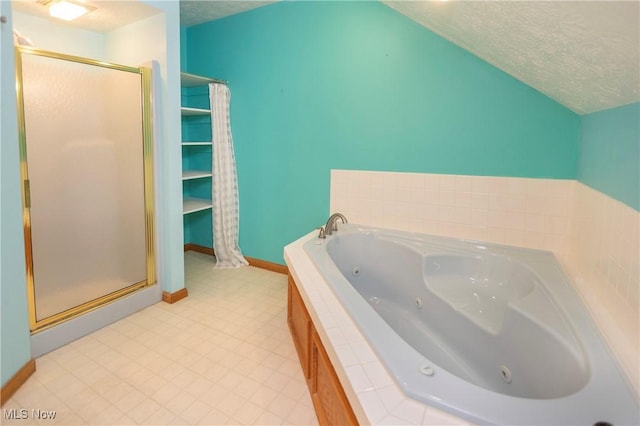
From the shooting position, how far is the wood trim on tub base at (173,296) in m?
2.88

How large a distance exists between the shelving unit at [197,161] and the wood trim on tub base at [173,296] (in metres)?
1.09

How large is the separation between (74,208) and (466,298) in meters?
2.61

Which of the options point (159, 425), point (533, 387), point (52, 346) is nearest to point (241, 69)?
point (52, 346)

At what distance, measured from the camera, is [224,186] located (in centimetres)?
361

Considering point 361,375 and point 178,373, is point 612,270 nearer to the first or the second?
point 361,375

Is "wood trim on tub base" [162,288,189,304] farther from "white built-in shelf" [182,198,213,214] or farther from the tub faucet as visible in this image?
the tub faucet

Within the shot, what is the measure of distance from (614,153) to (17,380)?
3175 millimetres

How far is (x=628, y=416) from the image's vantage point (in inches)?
38.0

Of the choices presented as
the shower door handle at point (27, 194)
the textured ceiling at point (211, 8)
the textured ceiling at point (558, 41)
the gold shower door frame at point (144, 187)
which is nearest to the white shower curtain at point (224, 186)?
the textured ceiling at point (211, 8)

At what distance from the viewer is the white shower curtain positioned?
3.52 m

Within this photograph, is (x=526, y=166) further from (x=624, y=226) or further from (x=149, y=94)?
(x=149, y=94)

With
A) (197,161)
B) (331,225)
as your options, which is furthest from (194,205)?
(331,225)

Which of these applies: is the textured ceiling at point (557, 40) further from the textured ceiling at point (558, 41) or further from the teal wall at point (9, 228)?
the teal wall at point (9, 228)

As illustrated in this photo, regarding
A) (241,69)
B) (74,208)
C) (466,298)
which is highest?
(241,69)
